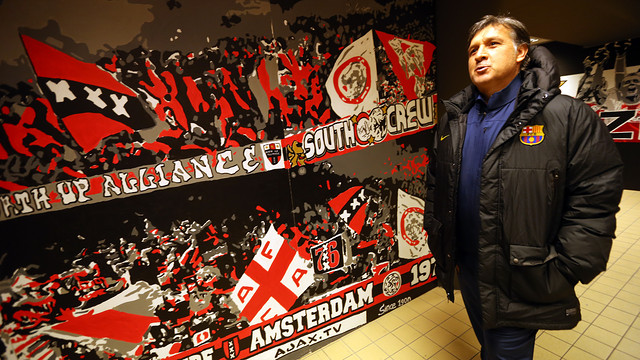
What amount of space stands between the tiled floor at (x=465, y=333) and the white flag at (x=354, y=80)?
5.50ft

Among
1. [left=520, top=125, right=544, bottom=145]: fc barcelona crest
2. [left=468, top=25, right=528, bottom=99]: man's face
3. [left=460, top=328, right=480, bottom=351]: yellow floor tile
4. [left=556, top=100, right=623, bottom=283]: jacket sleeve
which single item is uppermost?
[left=468, top=25, right=528, bottom=99]: man's face

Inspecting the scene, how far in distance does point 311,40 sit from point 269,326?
1.92 meters

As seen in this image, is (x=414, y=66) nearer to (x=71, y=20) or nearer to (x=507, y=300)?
(x=507, y=300)

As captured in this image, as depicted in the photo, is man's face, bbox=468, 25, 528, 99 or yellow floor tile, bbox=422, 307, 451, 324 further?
yellow floor tile, bbox=422, 307, 451, 324

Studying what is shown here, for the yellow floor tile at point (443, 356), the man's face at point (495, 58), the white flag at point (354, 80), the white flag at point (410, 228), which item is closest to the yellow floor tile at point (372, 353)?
the yellow floor tile at point (443, 356)

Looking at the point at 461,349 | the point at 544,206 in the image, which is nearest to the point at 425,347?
the point at 461,349

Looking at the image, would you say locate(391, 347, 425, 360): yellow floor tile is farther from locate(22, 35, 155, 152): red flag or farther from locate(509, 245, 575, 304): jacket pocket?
locate(22, 35, 155, 152): red flag

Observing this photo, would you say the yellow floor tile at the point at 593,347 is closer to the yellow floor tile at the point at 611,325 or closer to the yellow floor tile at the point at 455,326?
the yellow floor tile at the point at 611,325

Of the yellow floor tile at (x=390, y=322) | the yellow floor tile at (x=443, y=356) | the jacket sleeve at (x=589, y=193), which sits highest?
the jacket sleeve at (x=589, y=193)

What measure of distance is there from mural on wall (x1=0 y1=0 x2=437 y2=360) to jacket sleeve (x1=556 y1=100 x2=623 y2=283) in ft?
3.83

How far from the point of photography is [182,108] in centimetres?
150

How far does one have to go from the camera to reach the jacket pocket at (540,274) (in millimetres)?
1081

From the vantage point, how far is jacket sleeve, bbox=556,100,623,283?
3.30 ft

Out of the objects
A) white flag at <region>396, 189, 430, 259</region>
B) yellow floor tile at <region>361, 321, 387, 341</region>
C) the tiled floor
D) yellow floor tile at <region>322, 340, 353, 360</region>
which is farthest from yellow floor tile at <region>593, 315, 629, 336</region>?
yellow floor tile at <region>322, 340, 353, 360</region>
